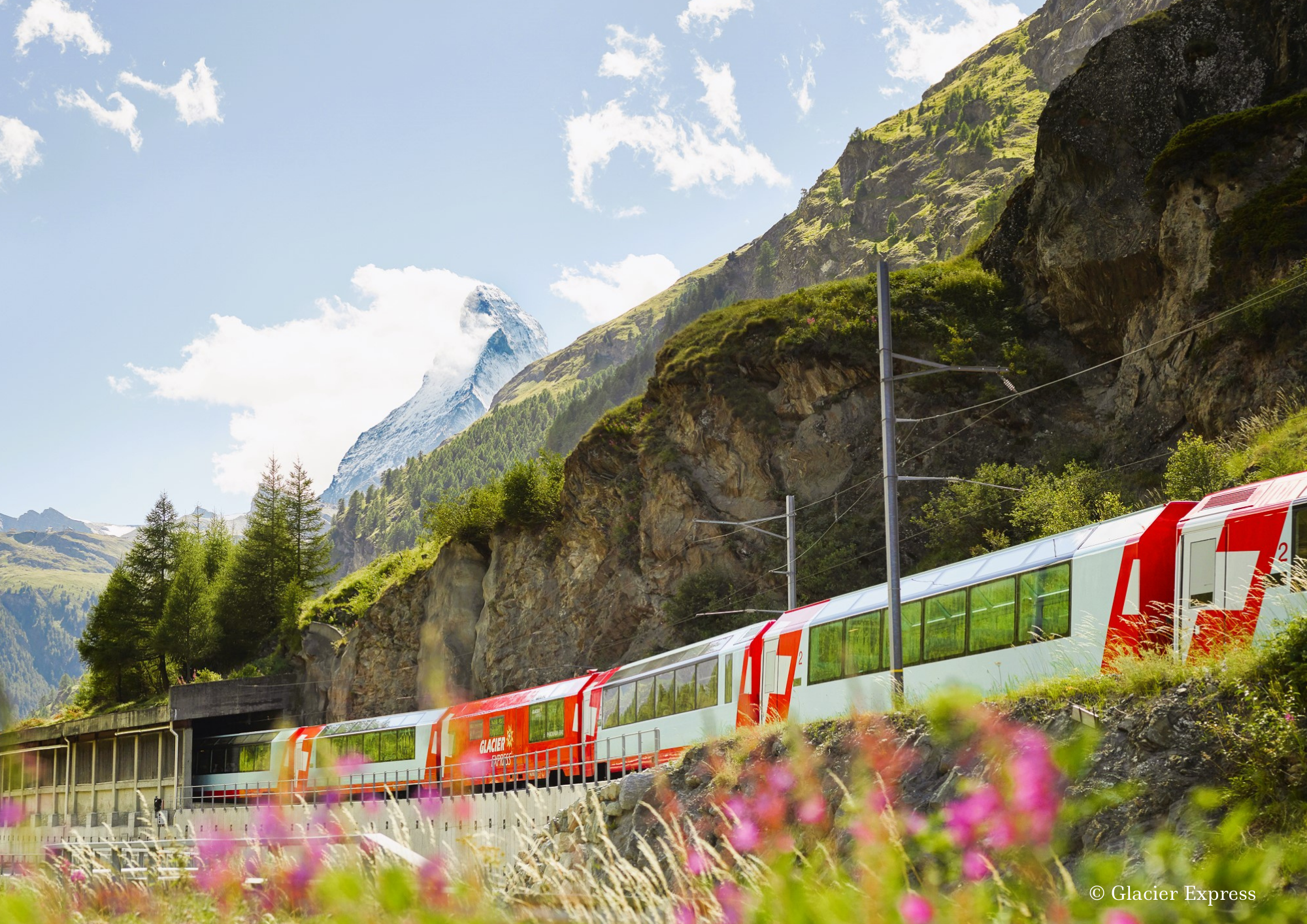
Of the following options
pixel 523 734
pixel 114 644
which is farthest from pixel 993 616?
pixel 114 644

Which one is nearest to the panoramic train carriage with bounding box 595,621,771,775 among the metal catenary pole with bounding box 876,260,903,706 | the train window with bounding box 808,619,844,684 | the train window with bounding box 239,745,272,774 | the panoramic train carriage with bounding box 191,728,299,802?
the train window with bounding box 808,619,844,684

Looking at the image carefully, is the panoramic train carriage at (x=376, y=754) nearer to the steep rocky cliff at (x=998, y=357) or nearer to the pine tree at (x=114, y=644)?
the steep rocky cliff at (x=998, y=357)

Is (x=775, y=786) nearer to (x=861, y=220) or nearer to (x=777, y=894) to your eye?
(x=777, y=894)

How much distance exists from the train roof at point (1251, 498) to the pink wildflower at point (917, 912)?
1205 cm

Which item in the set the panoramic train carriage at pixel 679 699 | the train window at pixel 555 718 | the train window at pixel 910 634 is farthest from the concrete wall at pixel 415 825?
the train window at pixel 910 634

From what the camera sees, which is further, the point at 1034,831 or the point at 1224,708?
the point at 1224,708

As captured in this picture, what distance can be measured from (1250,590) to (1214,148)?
2329 centimetres

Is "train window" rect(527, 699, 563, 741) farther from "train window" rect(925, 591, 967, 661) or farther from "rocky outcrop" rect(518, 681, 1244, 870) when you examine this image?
"rocky outcrop" rect(518, 681, 1244, 870)

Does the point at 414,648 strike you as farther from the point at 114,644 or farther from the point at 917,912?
the point at 917,912

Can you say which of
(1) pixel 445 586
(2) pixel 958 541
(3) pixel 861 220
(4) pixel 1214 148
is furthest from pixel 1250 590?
(3) pixel 861 220

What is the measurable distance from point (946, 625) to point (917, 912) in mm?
15509

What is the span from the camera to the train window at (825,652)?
Result: 2155 centimetres

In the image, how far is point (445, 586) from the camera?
55.5 meters

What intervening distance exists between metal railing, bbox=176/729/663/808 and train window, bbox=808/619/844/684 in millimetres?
3555
